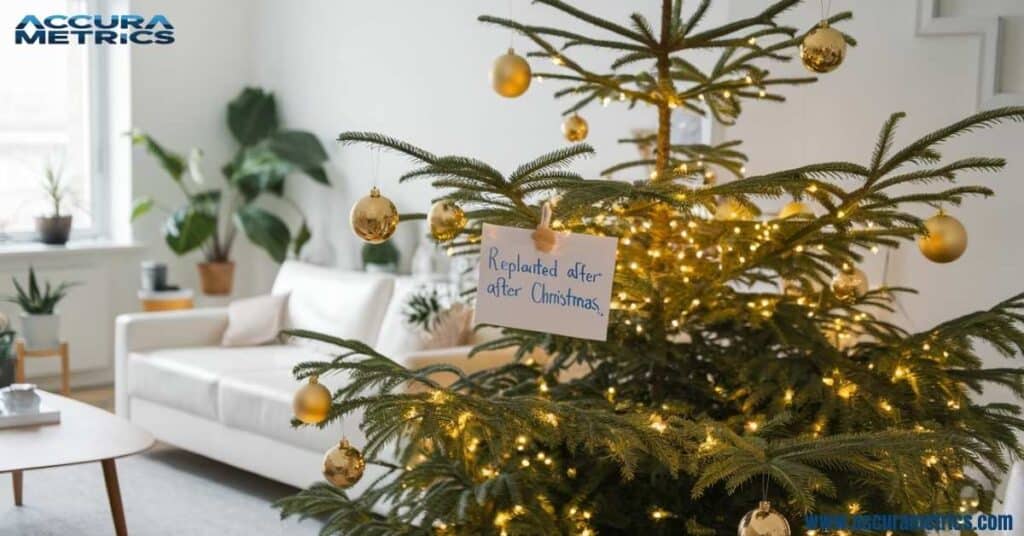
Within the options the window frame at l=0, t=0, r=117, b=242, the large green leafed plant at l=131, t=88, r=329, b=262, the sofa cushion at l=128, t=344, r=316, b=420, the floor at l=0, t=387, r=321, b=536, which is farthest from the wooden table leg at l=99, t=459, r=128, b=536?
the window frame at l=0, t=0, r=117, b=242

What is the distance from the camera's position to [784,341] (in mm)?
2188

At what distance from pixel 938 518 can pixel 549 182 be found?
0.77 meters

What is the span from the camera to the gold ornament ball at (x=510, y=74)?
2.30m

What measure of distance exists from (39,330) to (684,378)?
3.95 meters

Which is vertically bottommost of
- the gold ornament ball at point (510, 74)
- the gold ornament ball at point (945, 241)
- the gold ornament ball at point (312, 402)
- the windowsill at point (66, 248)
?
the windowsill at point (66, 248)

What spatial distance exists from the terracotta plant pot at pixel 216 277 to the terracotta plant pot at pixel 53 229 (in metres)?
0.68

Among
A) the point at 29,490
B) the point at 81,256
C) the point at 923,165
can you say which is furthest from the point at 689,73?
the point at 81,256

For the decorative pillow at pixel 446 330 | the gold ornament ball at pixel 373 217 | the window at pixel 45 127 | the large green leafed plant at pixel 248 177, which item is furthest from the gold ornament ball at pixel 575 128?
the window at pixel 45 127

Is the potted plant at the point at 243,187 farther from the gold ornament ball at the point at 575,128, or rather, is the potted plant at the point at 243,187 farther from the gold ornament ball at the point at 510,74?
the gold ornament ball at the point at 510,74

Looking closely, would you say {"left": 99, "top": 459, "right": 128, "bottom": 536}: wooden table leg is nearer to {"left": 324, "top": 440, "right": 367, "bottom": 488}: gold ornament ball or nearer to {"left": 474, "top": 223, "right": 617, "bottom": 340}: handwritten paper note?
{"left": 324, "top": 440, "right": 367, "bottom": 488}: gold ornament ball

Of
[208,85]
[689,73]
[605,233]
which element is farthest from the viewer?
[208,85]

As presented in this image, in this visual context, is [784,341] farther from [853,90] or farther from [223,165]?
[223,165]

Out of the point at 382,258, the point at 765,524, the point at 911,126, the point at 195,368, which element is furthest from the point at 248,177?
the point at 765,524

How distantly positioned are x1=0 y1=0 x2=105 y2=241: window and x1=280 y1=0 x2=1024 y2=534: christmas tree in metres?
4.62
